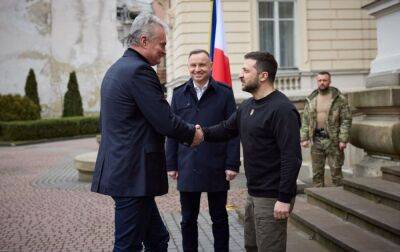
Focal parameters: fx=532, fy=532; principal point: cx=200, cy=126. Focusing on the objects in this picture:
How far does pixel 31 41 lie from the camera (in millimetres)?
36781

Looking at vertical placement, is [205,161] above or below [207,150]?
below

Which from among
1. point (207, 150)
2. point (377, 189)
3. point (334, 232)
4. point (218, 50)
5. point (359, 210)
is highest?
point (218, 50)

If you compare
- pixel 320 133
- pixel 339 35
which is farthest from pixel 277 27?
pixel 320 133

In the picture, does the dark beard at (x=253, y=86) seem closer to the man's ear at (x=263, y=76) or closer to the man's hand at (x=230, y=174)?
the man's ear at (x=263, y=76)

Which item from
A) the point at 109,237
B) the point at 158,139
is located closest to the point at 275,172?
the point at 158,139

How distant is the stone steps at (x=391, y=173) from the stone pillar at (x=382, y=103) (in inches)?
11.6

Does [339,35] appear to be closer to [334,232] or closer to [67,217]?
[67,217]

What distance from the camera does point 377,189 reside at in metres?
5.46

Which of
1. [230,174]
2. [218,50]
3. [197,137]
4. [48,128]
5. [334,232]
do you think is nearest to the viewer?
A: [197,137]

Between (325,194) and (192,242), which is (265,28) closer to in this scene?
(325,194)

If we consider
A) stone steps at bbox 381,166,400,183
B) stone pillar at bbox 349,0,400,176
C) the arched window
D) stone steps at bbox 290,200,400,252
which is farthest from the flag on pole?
the arched window

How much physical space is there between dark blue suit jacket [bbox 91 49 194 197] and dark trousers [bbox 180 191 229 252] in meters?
1.28

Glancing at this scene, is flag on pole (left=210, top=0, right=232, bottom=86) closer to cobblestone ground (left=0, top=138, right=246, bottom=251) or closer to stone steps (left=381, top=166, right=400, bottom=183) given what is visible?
cobblestone ground (left=0, top=138, right=246, bottom=251)

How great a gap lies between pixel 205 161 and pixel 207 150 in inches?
4.2
